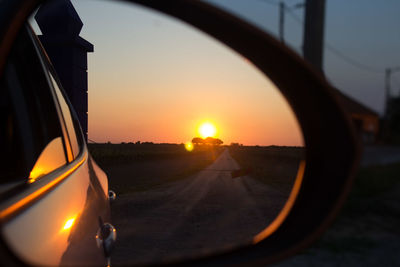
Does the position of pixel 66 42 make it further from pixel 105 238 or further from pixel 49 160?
pixel 105 238

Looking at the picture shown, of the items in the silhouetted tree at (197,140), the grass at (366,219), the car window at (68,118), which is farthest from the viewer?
the grass at (366,219)

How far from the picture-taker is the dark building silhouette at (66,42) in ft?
8.94

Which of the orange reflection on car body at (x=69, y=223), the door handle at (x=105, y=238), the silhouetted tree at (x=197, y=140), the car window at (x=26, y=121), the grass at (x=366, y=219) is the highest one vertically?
the car window at (x=26, y=121)

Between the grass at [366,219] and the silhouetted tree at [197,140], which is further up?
the silhouetted tree at [197,140]

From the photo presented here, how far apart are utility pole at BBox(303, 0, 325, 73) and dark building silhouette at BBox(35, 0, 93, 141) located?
784 centimetres

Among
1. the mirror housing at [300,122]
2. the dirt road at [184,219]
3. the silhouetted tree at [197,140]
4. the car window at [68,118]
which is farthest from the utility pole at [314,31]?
the mirror housing at [300,122]

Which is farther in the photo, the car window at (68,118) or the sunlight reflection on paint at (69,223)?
the car window at (68,118)

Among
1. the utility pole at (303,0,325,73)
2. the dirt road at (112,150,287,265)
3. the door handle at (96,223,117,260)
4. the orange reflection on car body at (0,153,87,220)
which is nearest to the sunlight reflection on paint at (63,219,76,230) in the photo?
the orange reflection on car body at (0,153,87,220)

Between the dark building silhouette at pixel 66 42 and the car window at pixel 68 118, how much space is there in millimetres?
467

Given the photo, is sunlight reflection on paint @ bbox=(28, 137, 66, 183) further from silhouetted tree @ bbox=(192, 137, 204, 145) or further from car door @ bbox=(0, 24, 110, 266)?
silhouetted tree @ bbox=(192, 137, 204, 145)

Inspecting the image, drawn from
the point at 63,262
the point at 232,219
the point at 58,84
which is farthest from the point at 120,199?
the point at 63,262

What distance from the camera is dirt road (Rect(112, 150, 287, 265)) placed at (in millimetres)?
6568

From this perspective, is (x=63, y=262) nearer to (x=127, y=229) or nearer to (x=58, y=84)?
(x=58, y=84)

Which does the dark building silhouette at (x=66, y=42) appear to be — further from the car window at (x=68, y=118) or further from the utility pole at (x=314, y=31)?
the utility pole at (x=314, y=31)
